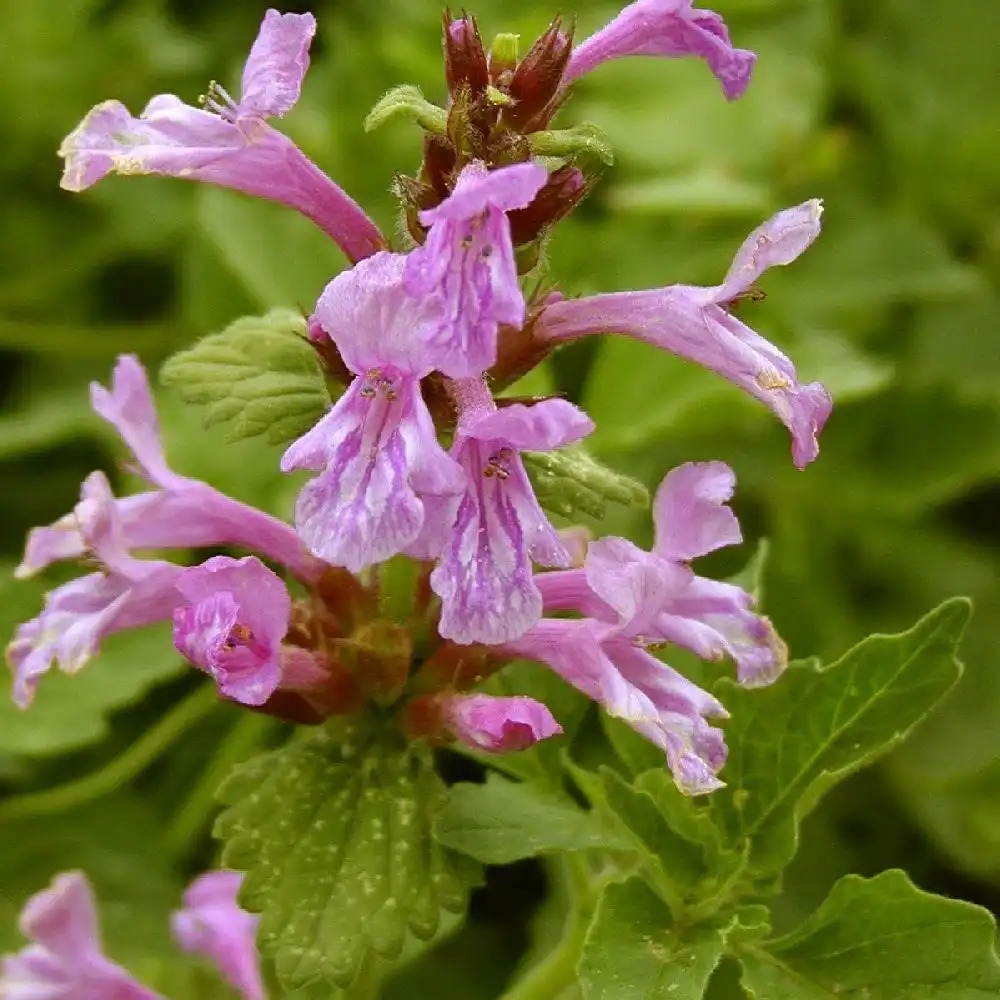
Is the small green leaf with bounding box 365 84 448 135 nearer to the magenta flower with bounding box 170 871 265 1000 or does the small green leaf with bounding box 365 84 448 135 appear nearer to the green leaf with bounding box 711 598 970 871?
the green leaf with bounding box 711 598 970 871

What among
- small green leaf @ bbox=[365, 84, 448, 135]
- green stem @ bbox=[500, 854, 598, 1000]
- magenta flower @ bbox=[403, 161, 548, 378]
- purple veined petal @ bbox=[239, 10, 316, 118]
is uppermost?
purple veined petal @ bbox=[239, 10, 316, 118]

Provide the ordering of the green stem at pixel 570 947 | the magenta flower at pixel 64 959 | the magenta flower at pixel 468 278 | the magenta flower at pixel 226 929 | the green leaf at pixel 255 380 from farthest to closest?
the magenta flower at pixel 226 929 → the magenta flower at pixel 64 959 → the green stem at pixel 570 947 → the green leaf at pixel 255 380 → the magenta flower at pixel 468 278

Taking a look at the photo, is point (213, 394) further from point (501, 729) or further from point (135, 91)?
point (135, 91)

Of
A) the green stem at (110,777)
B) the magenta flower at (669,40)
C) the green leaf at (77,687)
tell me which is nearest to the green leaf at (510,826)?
the magenta flower at (669,40)

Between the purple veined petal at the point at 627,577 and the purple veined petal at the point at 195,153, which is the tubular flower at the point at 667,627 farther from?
the purple veined petal at the point at 195,153

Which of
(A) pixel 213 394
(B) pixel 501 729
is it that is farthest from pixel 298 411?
(B) pixel 501 729

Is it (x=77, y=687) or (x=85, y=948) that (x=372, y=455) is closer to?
(x=85, y=948)

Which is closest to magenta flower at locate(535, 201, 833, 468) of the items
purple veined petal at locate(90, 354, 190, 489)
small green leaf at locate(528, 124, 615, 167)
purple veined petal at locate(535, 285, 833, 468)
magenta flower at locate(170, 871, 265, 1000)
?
purple veined petal at locate(535, 285, 833, 468)
